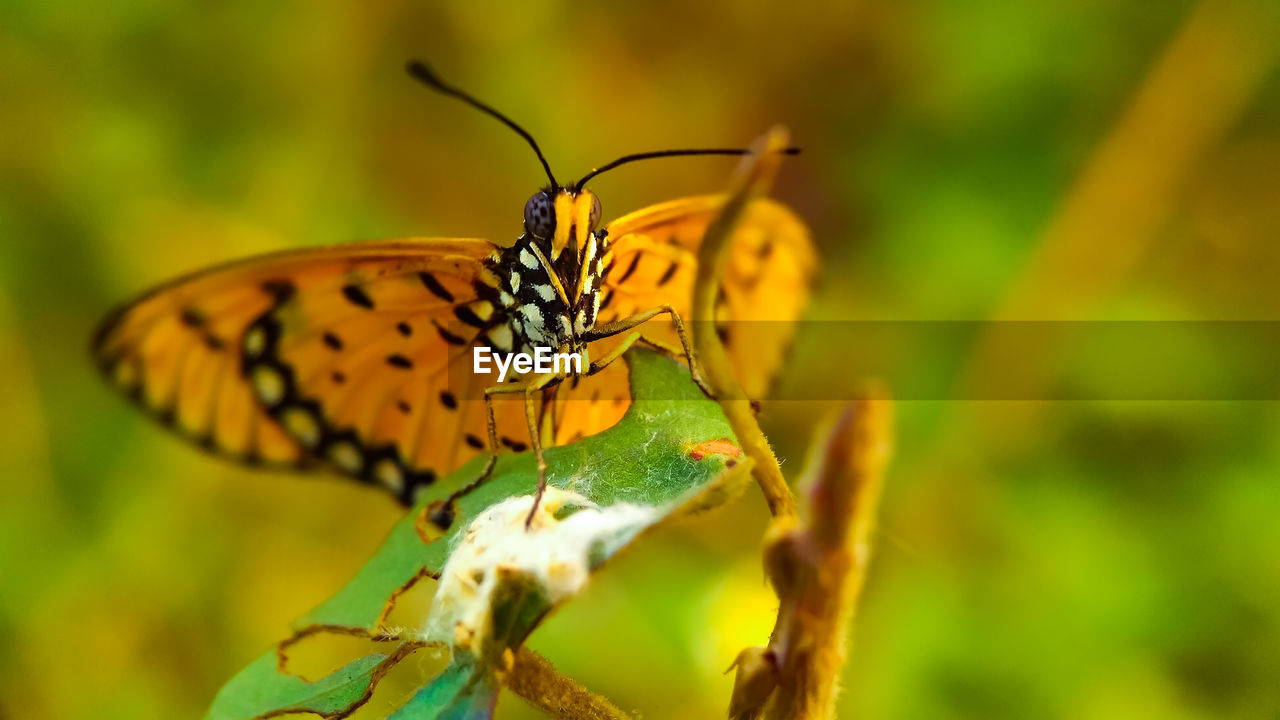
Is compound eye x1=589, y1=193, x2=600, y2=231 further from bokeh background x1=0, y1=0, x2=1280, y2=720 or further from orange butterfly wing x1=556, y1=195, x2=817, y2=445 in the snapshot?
bokeh background x1=0, y1=0, x2=1280, y2=720

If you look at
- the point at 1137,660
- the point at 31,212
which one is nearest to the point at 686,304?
the point at 1137,660

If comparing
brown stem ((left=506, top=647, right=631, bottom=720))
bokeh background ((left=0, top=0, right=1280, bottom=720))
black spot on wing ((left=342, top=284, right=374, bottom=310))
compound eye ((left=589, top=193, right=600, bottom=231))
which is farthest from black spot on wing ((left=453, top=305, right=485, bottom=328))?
bokeh background ((left=0, top=0, right=1280, bottom=720))

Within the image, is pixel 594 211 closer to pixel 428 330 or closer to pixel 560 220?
pixel 560 220

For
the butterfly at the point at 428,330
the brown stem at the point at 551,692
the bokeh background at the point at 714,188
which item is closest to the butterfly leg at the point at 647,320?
the butterfly at the point at 428,330

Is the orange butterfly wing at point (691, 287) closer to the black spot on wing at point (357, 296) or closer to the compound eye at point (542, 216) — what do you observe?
the compound eye at point (542, 216)

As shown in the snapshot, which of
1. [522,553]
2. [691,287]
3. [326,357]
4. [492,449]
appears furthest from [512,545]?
[326,357]
